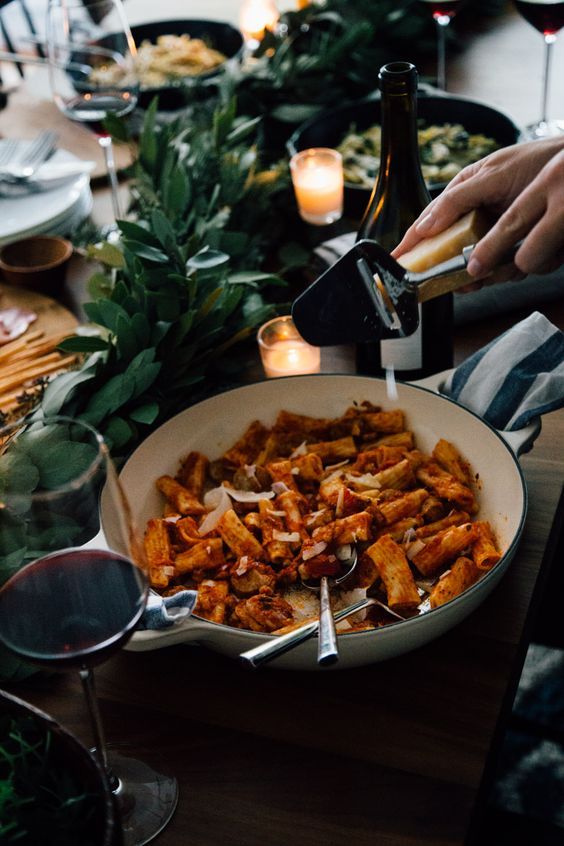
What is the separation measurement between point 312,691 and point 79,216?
3.82 ft

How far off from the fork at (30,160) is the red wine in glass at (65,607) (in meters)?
1.32

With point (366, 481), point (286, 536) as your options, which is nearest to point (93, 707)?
point (286, 536)

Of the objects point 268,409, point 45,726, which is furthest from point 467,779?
point 268,409

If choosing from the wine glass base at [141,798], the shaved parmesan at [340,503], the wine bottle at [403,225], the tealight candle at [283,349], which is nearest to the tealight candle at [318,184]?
the wine bottle at [403,225]

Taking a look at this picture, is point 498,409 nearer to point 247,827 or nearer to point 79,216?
point 247,827

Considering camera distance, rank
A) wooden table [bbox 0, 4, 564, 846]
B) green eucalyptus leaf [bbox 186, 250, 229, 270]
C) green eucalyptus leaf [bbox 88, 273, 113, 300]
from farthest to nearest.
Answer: green eucalyptus leaf [bbox 88, 273, 113, 300] < green eucalyptus leaf [bbox 186, 250, 229, 270] < wooden table [bbox 0, 4, 564, 846]

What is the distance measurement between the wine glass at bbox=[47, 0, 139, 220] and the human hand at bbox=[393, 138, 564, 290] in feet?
2.44

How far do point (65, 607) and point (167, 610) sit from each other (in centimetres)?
17

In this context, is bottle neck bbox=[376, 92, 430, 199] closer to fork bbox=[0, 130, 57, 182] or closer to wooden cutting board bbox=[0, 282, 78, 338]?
wooden cutting board bbox=[0, 282, 78, 338]

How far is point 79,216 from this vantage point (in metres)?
1.80

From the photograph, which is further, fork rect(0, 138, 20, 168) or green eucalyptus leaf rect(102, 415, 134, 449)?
fork rect(0, 138, 20, 168)

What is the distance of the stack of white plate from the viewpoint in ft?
5.64

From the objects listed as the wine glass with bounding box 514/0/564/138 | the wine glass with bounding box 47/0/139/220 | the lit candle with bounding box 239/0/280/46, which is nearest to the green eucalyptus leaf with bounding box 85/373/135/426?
the wine glass with bounding box 47/0/139/220

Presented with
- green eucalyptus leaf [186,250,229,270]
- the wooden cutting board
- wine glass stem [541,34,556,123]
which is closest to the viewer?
green eucalyptus leaf [186,250,229,270]
